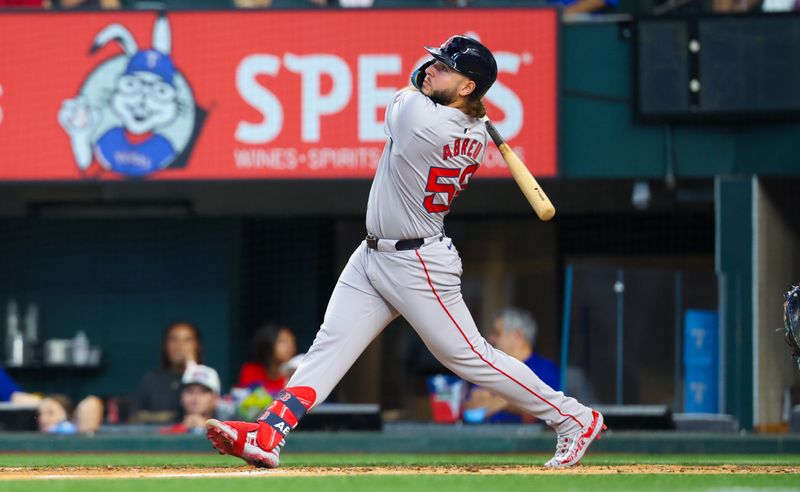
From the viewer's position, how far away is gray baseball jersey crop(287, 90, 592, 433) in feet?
19.9

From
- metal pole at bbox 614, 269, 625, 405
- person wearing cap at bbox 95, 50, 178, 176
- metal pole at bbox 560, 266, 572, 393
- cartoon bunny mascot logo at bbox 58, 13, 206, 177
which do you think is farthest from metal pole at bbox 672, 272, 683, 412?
person wearing cap at bbox 95, 50, 178, 176

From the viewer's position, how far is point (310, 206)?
1341 centimetres

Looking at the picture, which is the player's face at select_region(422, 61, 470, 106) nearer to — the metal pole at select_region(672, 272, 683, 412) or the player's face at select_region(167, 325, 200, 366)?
the player's face at select_region(167, 325, 200, 366)

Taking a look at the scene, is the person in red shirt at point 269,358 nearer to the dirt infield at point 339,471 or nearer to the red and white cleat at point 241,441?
the dirt infield at point 339,471

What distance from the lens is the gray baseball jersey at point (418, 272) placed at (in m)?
6.06

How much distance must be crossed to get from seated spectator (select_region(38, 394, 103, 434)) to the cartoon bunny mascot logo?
2121 mm

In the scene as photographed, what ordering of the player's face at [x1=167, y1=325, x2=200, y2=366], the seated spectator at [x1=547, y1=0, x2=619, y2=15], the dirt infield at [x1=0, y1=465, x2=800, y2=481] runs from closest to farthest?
the dirt infield at [x1=0, y1=465, x2=800, y2=481] → the player's face at [x1=167, y1=325, x2=200, y2=366] → the seated spectator at [x1=547, y1=0, x2=619, y2=15]

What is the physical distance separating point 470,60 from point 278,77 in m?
A: 5.84

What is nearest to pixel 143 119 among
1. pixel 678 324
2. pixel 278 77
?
pixel 278 77

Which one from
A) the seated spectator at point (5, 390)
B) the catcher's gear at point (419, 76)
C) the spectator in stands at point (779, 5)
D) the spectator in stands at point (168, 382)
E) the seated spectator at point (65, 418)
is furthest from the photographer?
the spectator in stands at point (779, 5)

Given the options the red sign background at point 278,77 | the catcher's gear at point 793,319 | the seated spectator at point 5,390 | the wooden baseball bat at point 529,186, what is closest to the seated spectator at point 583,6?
the red sign background at point 278,77

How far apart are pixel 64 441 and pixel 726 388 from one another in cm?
485

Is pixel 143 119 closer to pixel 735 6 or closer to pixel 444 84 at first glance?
pixel 735 6

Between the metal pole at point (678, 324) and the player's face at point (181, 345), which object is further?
the metal pole at point (678, 324)
